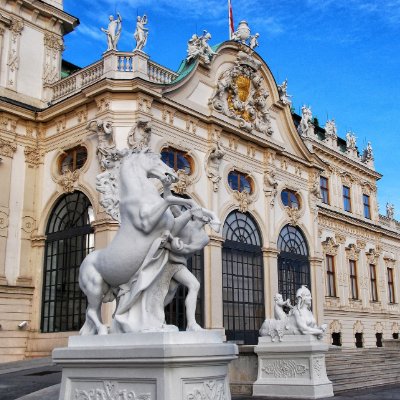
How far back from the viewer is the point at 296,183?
28.3 meters

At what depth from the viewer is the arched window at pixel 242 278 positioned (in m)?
23.1

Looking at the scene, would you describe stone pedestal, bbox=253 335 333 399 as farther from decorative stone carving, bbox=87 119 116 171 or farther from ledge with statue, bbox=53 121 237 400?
decorative stone carving, bbox=87 119 116 171

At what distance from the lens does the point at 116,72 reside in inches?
810

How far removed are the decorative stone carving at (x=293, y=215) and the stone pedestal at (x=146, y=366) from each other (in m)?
20.7

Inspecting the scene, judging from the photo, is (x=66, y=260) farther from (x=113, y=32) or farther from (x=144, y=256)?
(x=144, y=256)

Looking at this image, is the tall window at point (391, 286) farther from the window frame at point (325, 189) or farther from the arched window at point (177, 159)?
the arched window at point (177, 159)

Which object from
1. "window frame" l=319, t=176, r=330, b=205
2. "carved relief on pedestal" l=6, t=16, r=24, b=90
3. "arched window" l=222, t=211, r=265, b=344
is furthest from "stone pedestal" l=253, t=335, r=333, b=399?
"window frame" l=319, t=176, r=330, b=205

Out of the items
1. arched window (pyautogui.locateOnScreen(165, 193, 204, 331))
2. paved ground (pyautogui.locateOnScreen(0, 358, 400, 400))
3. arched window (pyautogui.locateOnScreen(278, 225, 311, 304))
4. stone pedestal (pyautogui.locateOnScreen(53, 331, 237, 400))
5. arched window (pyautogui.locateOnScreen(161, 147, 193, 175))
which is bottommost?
paved ground (pyautogui.locateOnScreen(0, 358, 400, 400))

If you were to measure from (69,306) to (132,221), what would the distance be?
14156mm

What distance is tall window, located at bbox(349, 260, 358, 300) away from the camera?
36328mm

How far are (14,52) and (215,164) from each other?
9132 millimetres

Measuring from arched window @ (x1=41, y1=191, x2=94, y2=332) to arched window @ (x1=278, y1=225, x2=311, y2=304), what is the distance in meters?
9.55

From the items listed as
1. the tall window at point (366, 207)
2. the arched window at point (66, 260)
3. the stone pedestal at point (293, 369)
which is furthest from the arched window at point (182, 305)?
the tall window at point (366, 207)

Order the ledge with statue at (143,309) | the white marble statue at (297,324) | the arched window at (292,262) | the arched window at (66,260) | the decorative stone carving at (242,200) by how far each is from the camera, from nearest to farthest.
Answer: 1. the ledge with statue at (143,309)
2. the white marble statue at (297,324)
3. the arched window at (66,260)
4. the decorative stone carving at (242,200)
5. the arched window at (292,262)
